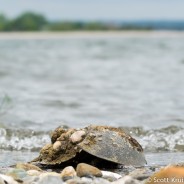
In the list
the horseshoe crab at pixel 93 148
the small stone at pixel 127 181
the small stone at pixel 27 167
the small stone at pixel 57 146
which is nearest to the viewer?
the small stone at pixel 127 181

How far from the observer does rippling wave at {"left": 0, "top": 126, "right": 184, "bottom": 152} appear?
6.82 metres

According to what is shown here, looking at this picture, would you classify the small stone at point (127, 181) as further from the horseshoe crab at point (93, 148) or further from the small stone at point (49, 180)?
the horseshoe crab at point (93, 148)

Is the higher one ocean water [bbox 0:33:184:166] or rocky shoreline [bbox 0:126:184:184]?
rocky shoreline [bbox 0:126:184:184]

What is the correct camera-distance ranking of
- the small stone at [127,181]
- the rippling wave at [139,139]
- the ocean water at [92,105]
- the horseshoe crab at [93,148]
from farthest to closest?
the ocean water at [92,105] < the rippling wave at [139,139] < the horseshoe crab at [93,148] < the small stone at [127,181]

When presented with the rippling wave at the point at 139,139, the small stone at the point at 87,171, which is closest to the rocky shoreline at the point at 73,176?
the small stone at the point at 87,171

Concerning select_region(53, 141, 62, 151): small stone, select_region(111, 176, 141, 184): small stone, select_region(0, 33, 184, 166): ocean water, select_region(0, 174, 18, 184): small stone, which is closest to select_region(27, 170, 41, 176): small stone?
select_region(0, 174, 18, 184): small stone

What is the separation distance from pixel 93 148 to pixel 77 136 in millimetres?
191

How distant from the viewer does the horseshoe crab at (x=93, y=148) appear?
5.04 metres

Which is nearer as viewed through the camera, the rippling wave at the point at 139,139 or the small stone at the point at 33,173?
the small stone at the point at 33,173

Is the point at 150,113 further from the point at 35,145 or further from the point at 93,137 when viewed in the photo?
the point at 93,137

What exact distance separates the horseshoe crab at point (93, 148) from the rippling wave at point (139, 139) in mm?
1416

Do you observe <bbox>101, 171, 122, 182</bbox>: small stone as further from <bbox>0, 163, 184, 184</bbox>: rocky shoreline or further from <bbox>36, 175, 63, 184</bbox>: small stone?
<bbox>36, 175, 63, 184</bbox>: small stone

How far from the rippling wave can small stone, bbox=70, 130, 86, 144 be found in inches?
61.1

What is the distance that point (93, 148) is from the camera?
16.5 feet
